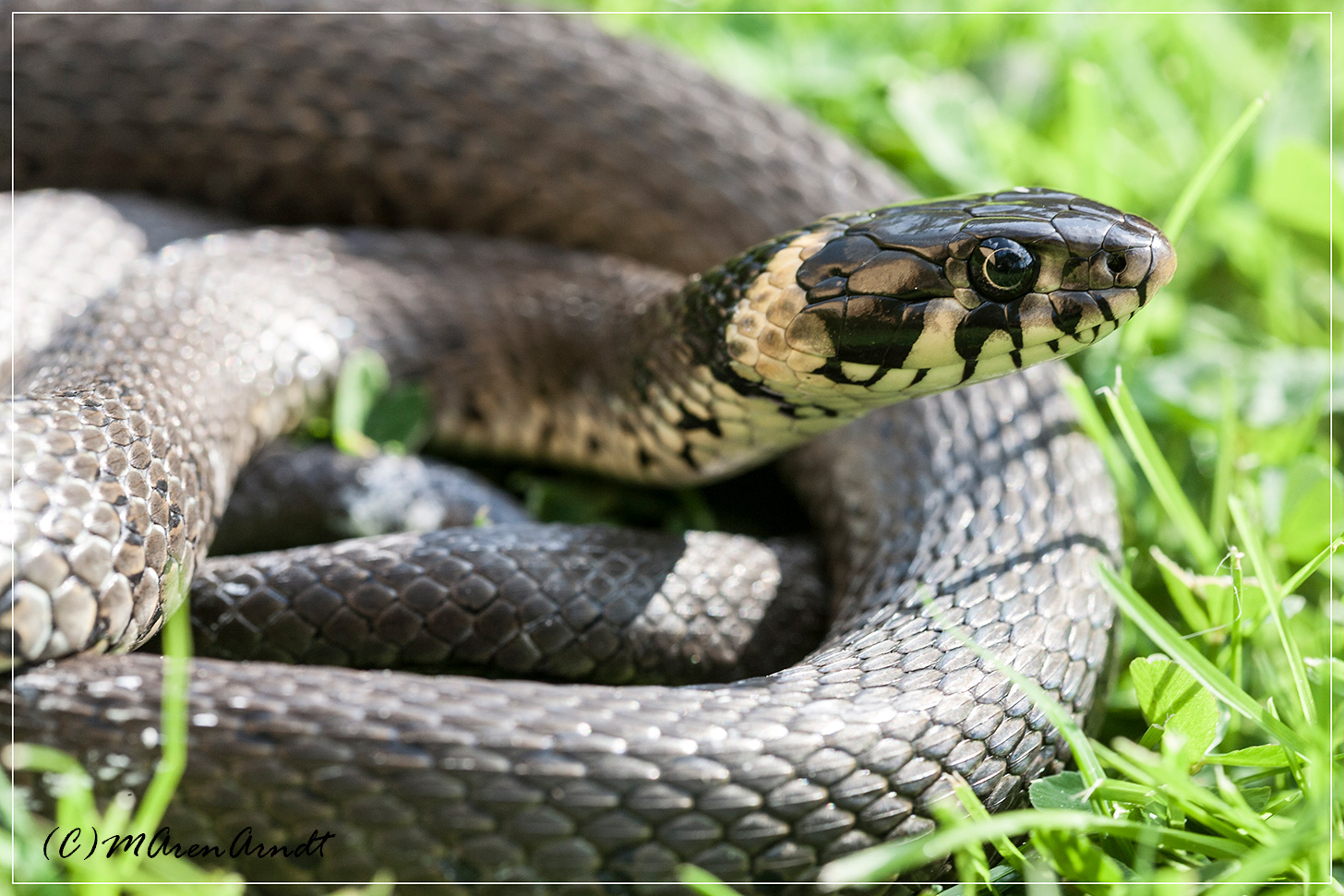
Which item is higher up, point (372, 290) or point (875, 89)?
point (875, 89)

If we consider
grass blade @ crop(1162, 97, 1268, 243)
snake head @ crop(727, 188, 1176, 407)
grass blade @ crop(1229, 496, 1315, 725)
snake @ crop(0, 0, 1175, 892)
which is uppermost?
grass blade @ crop(1162, 97, 1268, 243)

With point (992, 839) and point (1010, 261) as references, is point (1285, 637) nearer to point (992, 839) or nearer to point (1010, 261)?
point (992, 839)

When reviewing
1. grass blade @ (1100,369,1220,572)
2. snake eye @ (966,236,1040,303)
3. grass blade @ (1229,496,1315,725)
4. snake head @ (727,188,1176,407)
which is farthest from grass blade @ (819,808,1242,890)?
snake eye @ (966,236,1040,303)

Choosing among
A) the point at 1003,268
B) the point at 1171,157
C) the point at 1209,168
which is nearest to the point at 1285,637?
the point at 1003,268

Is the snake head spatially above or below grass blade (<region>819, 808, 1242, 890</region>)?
above

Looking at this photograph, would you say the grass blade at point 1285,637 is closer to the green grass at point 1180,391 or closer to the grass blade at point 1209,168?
the green grass at point 1180,391

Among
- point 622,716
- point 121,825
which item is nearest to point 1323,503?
point 622,716

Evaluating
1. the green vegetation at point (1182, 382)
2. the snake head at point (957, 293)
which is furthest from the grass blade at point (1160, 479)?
the snake head at point (957, 293)

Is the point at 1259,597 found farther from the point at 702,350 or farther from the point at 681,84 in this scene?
the point at 681,84

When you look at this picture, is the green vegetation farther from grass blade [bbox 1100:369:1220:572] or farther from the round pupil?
the round pupil

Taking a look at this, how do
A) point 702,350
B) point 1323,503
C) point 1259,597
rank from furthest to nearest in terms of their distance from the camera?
point 702,350
point 1323,503
point 1259,597
